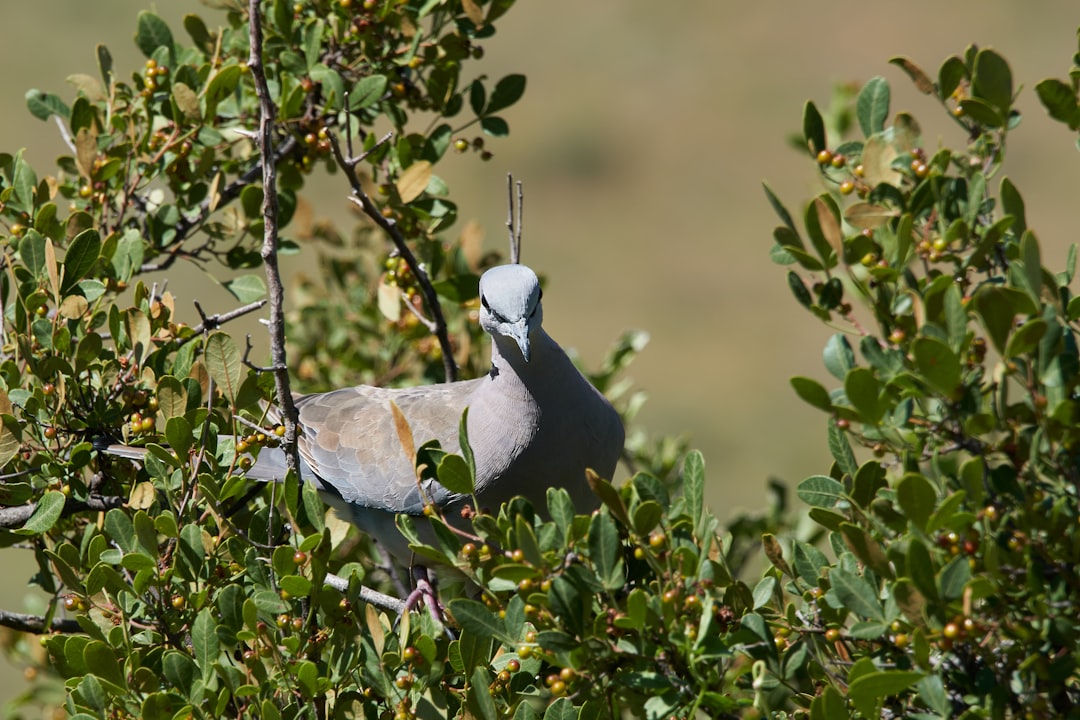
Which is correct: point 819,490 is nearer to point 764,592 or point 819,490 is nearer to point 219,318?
point 764,592

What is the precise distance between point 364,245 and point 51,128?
35.6 ft

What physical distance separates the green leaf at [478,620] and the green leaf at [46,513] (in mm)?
937

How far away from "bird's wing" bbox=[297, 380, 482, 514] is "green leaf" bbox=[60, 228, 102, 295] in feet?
3.31

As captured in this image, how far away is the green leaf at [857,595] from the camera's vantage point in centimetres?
167

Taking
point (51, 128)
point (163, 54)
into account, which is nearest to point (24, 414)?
point (163, 54)

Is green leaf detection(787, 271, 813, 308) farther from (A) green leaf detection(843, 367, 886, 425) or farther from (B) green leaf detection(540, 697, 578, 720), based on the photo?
(B) green leaf detection(540, 697, 578, 720)

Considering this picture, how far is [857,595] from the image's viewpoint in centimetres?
168

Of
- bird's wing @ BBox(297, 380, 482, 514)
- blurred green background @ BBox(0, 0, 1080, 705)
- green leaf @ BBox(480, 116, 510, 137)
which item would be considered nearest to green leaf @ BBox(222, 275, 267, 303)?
bird's wing @ BBox(297, 380, 482, 514)

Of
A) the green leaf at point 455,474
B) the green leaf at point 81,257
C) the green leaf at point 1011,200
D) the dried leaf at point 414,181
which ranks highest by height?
the dried leaf at point 414,181

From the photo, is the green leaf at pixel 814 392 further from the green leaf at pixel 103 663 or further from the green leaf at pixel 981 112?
the green leaf at pixel 103 663

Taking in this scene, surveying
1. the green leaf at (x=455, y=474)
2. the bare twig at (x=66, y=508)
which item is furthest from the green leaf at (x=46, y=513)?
the green leaf at (x=455, y=474)

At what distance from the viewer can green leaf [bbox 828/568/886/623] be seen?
1673mm

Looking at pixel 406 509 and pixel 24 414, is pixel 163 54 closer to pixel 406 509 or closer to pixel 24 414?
pixel 24 414

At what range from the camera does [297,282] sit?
450 centimetres
